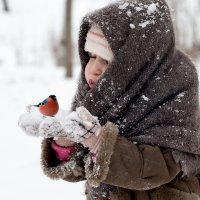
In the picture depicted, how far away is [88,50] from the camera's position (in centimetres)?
158

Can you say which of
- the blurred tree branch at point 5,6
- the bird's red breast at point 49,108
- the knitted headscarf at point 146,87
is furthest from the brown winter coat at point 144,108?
the blurred tree branch at point 5,6

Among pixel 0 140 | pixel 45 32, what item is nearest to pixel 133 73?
pixel 0 140

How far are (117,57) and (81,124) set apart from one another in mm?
277

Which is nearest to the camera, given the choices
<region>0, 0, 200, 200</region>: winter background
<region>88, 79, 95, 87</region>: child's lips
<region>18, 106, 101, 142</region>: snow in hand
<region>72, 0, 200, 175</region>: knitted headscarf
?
<region>18, 106, 101, 142</region>: snow in hand

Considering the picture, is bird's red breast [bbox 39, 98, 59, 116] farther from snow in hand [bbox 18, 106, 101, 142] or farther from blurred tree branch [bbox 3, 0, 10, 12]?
blurred tree branch [bbox 3, 0, 10, 12]

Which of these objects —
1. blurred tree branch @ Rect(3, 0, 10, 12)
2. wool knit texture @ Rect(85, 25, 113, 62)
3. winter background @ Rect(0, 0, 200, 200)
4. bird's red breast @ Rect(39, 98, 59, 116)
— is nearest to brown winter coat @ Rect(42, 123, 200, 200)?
bird's red breast @ Rect(39, 98, 59, 116)

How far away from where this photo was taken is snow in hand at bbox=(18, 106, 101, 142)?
1.29m

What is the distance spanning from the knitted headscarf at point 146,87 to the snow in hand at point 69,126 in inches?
6.7

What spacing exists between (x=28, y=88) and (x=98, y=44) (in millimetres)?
6230

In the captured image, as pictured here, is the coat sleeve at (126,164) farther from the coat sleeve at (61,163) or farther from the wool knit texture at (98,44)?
the wool knit texture at (98,44)

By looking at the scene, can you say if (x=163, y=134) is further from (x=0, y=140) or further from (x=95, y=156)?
(x=0, y=140)

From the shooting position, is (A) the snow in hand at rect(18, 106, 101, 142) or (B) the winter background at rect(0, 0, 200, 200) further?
(B) the winter background at rect(0, 0, 200, 200)

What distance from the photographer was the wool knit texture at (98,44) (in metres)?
1.50

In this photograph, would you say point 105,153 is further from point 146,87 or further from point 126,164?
point 146,87
